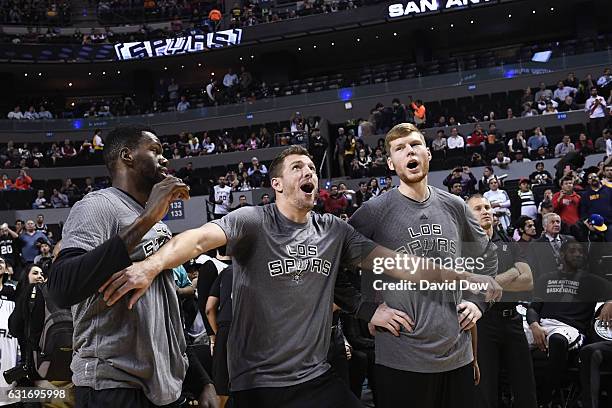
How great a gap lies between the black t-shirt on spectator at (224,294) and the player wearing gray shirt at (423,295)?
5.32ft

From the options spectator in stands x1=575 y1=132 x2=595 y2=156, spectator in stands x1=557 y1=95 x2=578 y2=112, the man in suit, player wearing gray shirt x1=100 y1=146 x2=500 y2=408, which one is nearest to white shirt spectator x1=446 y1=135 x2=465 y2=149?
spectator in stands x1=575 y1=132 x2=595 y2=156

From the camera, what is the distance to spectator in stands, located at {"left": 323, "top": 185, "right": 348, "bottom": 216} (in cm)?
1299

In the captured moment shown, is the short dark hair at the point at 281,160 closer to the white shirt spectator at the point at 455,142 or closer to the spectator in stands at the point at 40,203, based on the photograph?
the white shirt spectator at the point at 455,142

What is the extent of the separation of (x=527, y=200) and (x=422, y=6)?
14656 mm

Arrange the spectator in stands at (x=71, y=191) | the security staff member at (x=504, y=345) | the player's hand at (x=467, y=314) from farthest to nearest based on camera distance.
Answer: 1. the spectator in stands at (x=71, y=191)
2. the security staff member at (x=504, y=345)
3. the player's hand at (x=467, y=314)

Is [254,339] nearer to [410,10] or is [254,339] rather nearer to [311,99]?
[311,99]

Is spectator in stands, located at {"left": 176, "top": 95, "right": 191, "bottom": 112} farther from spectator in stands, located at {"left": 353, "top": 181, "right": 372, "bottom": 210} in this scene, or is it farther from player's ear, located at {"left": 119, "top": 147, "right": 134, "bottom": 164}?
player's ear, located at {"left": 119, "top": 147, "right": 134, "bottom": 164}

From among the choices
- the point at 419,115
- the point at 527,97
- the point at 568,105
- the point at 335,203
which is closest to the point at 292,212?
the point at 335,203

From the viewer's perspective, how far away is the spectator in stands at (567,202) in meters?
10.3

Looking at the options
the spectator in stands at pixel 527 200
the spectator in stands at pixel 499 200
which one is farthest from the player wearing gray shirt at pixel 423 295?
the spectator in stands at pixel 527 200

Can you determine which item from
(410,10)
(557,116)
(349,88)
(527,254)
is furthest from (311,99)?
(527,254)

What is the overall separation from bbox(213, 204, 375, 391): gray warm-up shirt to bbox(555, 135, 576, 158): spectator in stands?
1283cm

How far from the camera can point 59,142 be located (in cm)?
2627

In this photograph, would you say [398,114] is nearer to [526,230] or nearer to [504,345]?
[526,230]
